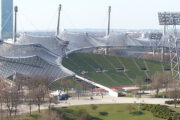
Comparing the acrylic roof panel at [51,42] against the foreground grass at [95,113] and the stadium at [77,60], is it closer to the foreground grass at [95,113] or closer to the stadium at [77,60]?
the stadium at [77,60]

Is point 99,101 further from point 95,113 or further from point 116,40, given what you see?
point 116,40

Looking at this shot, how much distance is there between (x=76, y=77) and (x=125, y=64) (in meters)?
18.4

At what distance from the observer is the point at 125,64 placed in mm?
79500

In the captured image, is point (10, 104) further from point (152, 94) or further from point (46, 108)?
point (152, 94)

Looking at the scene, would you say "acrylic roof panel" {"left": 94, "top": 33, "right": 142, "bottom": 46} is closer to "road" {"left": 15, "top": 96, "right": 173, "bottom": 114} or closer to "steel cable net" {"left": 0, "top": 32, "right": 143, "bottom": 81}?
"steel cable net" {"left": 0, "top": 32, "right": 143, "bottom": 81}

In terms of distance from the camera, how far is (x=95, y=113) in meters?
43.1

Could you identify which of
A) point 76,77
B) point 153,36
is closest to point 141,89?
point 76,77

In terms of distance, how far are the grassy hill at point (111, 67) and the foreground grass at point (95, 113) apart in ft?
66.5

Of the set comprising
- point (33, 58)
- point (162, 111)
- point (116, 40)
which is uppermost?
point (116, 40)

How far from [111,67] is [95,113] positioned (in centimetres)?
3395

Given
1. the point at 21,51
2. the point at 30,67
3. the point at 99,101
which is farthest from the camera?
the point at 21,51

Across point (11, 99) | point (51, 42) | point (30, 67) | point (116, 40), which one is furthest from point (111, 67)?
point (11, 99)

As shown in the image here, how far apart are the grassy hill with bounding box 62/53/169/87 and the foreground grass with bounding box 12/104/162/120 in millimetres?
20261

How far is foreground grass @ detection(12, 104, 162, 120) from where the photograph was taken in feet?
135
